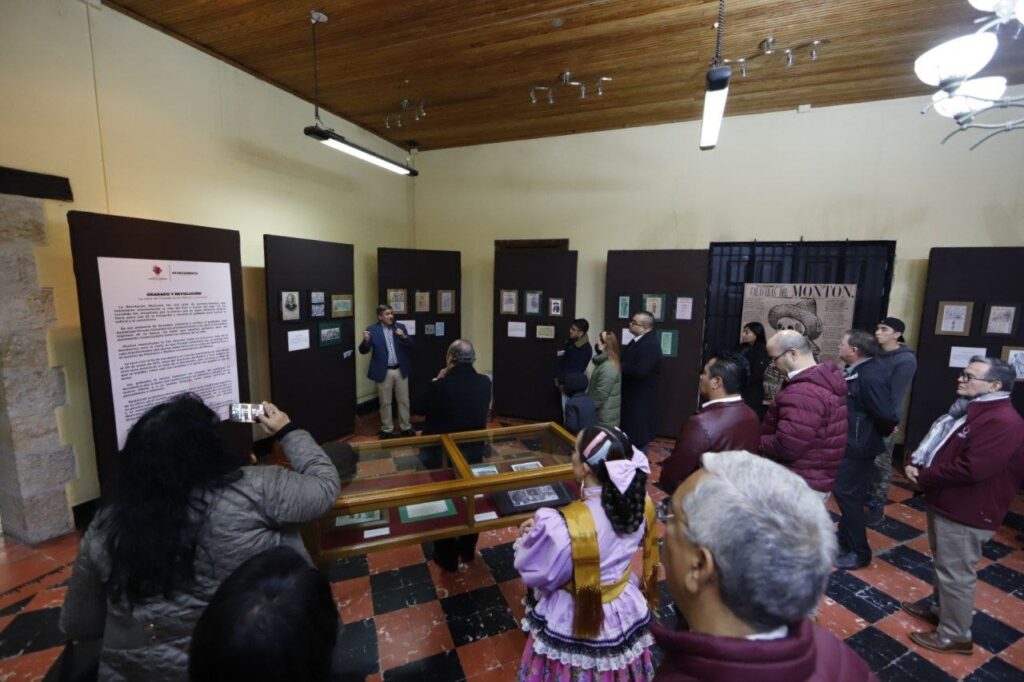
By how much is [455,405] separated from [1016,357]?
555 centimetres

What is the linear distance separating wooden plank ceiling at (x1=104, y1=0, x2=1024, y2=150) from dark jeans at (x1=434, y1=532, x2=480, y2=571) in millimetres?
3931

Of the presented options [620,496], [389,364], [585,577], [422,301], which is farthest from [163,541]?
[422,301]

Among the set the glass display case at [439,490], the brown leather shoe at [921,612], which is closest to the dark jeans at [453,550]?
the glass display case at [439,490]

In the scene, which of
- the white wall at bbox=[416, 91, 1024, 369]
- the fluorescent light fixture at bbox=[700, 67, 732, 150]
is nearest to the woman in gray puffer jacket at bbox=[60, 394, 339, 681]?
the fluorescent light fixture at bbox=[700, 67, 732, 150]

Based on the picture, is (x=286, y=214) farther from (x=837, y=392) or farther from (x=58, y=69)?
(x=837, y=392)

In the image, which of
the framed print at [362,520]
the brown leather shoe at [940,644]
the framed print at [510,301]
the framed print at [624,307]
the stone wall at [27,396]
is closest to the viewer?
the framed print at [362,520]

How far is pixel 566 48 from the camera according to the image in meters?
3.79

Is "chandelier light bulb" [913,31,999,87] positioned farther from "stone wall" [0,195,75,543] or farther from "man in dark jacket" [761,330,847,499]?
"stone wall" [0,195,75,543]

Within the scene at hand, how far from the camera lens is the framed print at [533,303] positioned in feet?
19.7

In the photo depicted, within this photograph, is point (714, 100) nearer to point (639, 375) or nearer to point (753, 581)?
point (639, 375)

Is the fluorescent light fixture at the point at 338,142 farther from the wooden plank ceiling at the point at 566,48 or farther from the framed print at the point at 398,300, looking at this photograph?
the framed print at the point at 398,300

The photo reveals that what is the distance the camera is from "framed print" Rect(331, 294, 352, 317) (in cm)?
518

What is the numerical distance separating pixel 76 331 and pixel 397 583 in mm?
3040

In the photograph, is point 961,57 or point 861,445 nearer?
point 961,57
